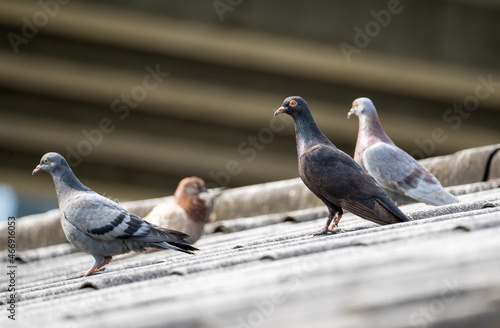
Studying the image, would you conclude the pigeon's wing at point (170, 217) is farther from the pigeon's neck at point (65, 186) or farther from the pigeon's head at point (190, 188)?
the pigeon's neck at point (65, 186)

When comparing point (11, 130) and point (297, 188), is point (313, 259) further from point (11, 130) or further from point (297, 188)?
point (11, 130)

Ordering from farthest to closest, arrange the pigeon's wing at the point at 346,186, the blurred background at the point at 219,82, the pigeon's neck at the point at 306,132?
the blurred background at the point at 219,82 → the pigeon's neck at the point at 306,132 → the pigeon's wing at the point at 346,186

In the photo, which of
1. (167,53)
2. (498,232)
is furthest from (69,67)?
(498,232)

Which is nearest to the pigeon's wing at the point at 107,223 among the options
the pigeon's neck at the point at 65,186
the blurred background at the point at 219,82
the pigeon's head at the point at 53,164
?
the pigeon's neck at the point at 65,186

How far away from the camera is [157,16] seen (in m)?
10.9

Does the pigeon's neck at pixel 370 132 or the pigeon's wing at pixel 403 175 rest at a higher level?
the pigeon's neck at pixel 370 132

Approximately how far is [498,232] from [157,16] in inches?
348

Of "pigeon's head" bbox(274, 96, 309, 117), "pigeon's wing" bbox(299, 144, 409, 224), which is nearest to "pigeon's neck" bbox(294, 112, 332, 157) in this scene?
"pigeon's head" bbox(274, 96, 309, 117)

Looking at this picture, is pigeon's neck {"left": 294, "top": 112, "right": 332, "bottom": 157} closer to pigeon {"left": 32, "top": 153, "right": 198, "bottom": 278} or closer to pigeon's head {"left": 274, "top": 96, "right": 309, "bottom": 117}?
pigeon's head {"left": 274, "top": 96, "right": 309, "bottom": 117}

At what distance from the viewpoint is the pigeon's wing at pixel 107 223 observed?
13.4 ft

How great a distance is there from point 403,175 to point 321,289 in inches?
96.9

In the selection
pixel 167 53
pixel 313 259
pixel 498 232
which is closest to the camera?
pixel 498 232

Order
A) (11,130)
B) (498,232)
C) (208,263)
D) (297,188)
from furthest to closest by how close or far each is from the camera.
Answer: (11,130) → (297,188) → (208,263) → (498,232)

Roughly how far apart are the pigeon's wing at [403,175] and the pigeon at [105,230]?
111 centimetres
